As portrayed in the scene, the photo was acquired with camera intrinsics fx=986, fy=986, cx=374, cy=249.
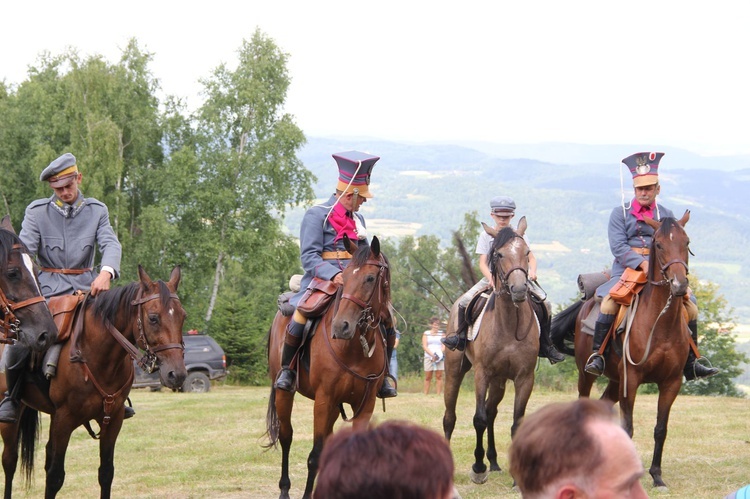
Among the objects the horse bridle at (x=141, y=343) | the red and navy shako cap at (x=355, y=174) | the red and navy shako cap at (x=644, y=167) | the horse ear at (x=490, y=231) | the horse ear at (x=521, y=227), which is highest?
the red and navy shako cap at (x=644, y=167)

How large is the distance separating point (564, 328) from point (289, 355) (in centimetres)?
451

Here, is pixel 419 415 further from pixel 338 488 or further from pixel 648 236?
pixel 338 488

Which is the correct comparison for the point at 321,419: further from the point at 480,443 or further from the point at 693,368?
the point at 693,368

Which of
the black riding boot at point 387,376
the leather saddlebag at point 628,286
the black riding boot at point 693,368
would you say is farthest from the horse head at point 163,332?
the black riding boot at point 693,368

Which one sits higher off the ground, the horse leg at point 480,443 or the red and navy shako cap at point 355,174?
Result: the red and navy shako cap at point 355,174

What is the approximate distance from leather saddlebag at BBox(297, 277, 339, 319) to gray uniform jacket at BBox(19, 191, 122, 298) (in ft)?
5.47

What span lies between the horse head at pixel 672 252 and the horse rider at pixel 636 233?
2.63ft

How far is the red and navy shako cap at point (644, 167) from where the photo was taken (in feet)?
34.4

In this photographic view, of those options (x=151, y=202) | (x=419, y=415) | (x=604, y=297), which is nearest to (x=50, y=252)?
(x=604, y=297)

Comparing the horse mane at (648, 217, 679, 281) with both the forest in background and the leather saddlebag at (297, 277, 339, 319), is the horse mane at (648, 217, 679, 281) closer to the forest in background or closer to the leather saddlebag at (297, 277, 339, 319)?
the leather saddlebag at (297, 277, 339, 319)

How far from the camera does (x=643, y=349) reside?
10.1 metres

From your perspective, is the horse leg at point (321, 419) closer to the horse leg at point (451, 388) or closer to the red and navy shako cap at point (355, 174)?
the red and navy shako cap at point (355, 174)

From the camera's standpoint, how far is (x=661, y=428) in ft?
32.8

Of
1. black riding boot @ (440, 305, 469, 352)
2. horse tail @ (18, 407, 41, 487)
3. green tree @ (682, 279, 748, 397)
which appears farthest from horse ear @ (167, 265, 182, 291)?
green tree @ (682, 279, 748, 397)
